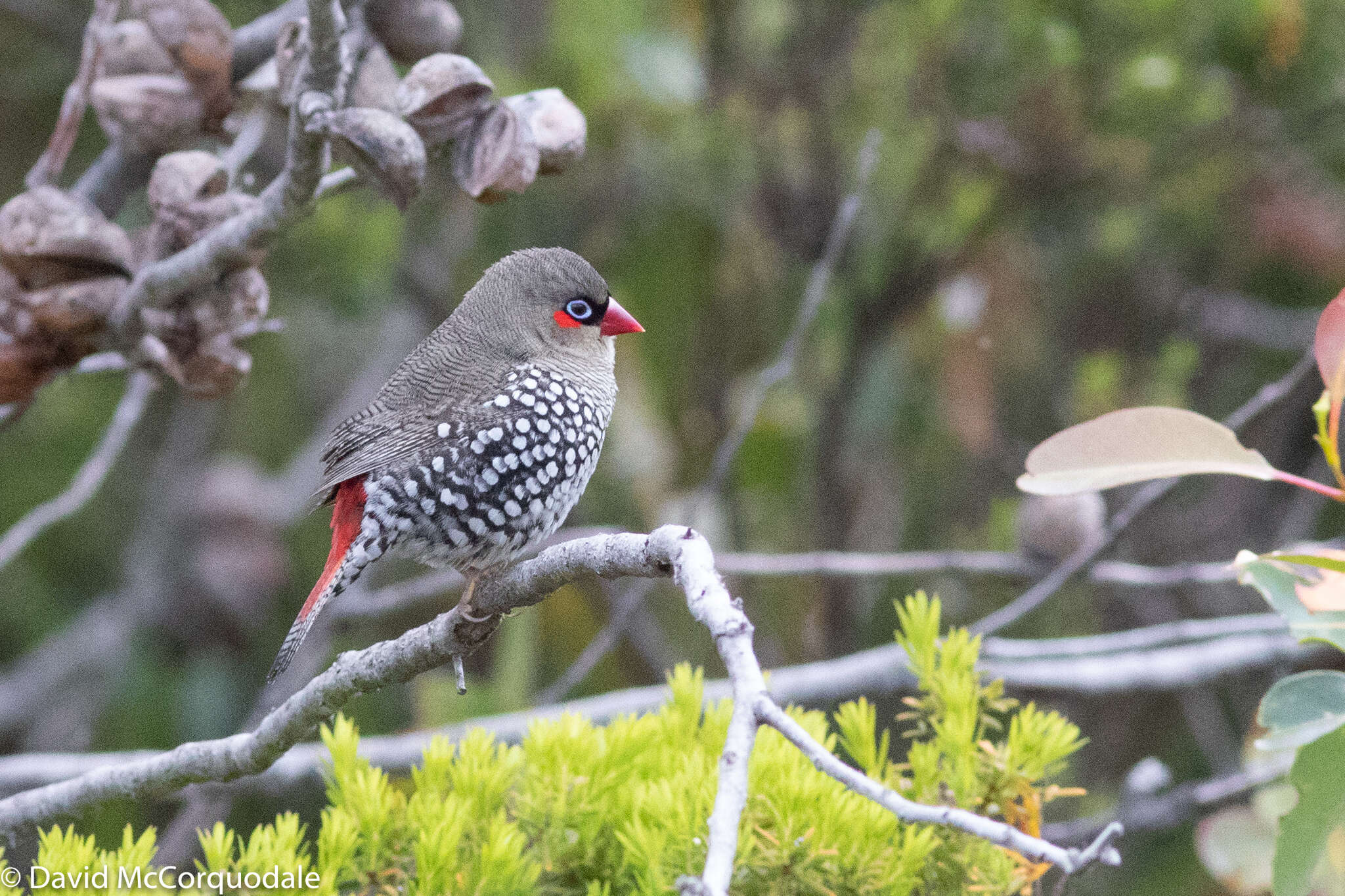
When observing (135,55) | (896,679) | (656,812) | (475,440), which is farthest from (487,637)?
(896,679)

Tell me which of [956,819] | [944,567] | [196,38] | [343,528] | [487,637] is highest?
[944,567]

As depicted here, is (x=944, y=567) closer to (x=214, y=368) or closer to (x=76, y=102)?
(x=214, y=368)

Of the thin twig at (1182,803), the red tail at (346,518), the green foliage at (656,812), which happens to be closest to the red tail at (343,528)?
the red tail at (346,518)

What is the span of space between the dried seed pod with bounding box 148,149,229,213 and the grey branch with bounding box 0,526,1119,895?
72 cm

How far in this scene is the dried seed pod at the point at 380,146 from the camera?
1391 millimetres

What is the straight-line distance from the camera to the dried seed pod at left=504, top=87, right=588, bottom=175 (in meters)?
1.56

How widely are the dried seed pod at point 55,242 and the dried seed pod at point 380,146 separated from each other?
544mm

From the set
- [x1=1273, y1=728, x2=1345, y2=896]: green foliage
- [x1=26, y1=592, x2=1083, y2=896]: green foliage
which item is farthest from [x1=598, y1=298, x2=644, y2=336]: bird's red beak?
[x1=1273, y1=728, x2=1345, y2=896]: green foliage

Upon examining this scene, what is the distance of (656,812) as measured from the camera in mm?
1425

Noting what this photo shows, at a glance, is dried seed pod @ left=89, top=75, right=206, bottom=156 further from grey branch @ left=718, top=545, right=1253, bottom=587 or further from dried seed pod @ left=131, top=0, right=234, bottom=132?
grey branch @ left=718, top=545, right=1253, bottom=587

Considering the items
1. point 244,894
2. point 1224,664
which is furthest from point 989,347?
point 244,894

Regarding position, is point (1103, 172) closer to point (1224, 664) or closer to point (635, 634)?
point (1224, 664)

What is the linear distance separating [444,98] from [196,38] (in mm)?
504

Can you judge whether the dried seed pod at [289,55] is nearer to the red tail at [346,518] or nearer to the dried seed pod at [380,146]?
the dried seed pod at [380,146]
